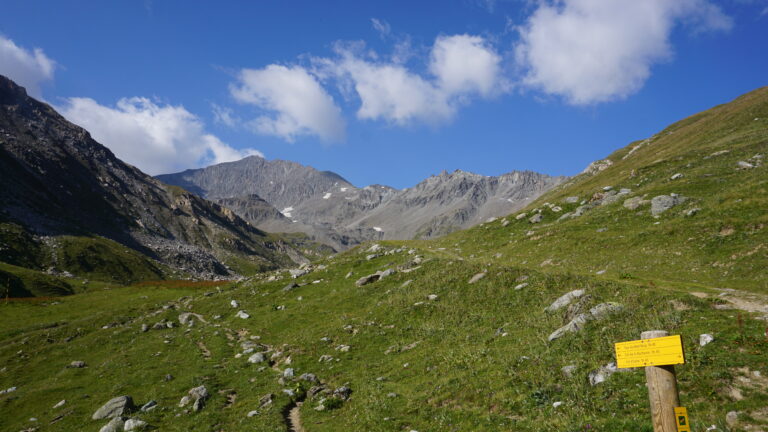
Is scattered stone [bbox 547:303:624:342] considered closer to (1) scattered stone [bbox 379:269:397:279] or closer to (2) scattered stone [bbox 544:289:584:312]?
(2) scattered stone [bbox 544:289:584:312]

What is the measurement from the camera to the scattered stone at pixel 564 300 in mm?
20922

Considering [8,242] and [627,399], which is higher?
[8,242]

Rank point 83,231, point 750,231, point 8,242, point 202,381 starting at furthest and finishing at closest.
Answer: point 83,231 → point 8,242 → point 750,231 → point 202,381

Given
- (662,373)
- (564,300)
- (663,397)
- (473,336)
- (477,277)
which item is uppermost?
(477,277)

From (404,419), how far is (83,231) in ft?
738

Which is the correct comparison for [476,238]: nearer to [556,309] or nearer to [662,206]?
[662,206]

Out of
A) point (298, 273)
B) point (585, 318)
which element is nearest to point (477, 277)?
point (585, 318)

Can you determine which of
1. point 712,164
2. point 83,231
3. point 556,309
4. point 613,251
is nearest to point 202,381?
point 556,309

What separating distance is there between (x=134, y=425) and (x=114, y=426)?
1403 millimetres

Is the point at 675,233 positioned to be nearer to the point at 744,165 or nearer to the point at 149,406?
the point at 744,165

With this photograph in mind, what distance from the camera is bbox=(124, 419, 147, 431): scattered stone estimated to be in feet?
64.7

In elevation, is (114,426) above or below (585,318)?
below

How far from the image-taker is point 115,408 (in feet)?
74.9

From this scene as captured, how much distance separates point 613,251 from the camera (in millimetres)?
36219
